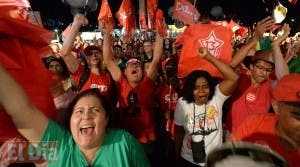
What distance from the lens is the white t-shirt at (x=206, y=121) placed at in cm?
413

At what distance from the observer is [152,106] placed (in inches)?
207

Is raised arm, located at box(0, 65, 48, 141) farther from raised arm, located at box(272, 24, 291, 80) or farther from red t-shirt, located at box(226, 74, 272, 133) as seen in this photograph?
raised arm, located at box(272, 24, 291, 80)

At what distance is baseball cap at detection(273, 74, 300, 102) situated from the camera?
244 centimetres

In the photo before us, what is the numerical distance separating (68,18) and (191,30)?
48477 millimetres

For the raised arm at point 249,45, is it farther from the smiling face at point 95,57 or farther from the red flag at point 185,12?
the red flag at point 185,12

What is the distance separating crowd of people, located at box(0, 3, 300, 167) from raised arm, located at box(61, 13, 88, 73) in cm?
1

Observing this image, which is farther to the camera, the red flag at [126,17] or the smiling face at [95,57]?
the red flag at [126,17]

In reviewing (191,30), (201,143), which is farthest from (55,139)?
(191,30)

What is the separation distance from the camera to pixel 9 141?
229 cm

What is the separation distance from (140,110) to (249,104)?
4.43ft

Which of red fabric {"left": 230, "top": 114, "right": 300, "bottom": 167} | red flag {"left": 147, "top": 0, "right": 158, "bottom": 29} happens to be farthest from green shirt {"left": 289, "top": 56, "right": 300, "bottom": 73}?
red flag {"left": 147, "top": 0, "right": 158, "bottom": 29}

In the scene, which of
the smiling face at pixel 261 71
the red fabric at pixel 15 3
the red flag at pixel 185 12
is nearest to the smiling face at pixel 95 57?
the smiling face at pixel 261 71

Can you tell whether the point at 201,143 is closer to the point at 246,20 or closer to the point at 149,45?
the point at 149,45

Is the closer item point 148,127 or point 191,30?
point 148,127
